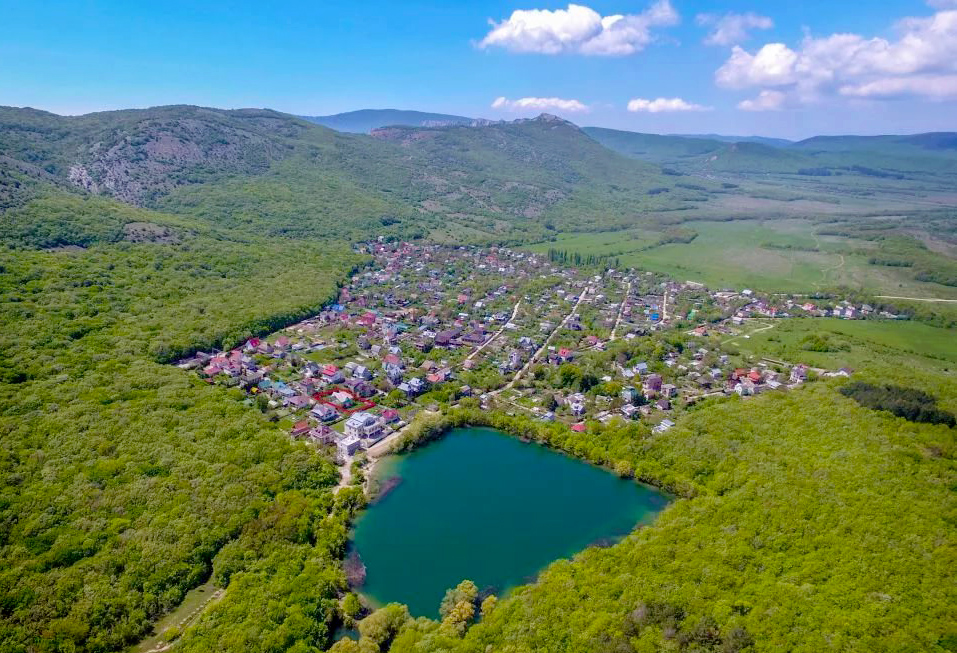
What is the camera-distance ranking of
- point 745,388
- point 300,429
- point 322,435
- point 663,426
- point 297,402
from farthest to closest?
point 745,388
point 297,402
point 663,426
point 300,429
point 322,435

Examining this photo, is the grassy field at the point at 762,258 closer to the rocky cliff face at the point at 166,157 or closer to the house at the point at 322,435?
the house at the point at 322,435

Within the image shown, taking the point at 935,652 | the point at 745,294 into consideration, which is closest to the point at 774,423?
the point at 935,652

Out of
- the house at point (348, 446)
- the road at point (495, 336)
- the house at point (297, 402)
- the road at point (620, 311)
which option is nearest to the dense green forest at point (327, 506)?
the house at point (348, 446)

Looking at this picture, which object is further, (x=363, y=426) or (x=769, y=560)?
(x=363, y=426)

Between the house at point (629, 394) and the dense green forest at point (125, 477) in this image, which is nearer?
the dense green forest at point (125, 477)

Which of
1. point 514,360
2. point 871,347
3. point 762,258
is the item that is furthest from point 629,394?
point 762,258

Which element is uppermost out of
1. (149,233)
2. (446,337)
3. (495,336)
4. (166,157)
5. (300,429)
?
(166,157)

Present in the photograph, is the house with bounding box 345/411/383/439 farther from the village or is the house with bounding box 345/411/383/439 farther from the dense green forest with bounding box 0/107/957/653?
the dense green forest with bounding box 0/107/957/653

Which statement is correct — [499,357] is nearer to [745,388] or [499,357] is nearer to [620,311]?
[745,388]
